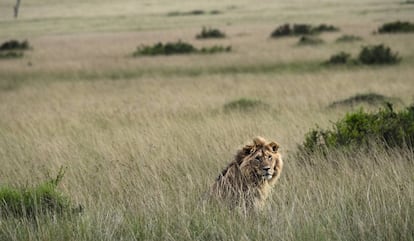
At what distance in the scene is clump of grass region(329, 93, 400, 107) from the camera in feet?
45.7

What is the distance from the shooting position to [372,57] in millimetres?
22531

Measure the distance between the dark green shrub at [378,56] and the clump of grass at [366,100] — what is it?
24.8 feet

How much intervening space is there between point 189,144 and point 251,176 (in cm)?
407

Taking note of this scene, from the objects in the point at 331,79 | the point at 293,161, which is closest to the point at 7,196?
the point at 293,161

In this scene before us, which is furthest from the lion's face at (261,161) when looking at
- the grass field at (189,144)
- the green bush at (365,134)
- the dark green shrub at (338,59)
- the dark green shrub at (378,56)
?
the dark green shrub at (338,59)

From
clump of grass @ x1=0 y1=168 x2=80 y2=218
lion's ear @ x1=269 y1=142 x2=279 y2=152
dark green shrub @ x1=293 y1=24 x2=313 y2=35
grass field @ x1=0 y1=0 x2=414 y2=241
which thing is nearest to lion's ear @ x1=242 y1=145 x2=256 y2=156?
lion's ear @ x1=269 y1=142 x2=279 y2=152

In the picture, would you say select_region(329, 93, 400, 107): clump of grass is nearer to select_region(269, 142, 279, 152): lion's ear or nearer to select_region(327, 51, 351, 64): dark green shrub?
select_region(327, 51, 351, 64): dark green shrub

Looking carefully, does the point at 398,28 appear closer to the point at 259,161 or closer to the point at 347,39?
the point at 347,39

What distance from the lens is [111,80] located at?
72.6ft

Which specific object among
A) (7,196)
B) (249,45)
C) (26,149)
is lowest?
(249,45)

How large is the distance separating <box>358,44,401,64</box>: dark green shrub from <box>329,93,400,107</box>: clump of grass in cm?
756

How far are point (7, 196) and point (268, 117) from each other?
6.75 m

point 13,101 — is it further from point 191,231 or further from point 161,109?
point 191,231

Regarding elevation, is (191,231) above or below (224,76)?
above
